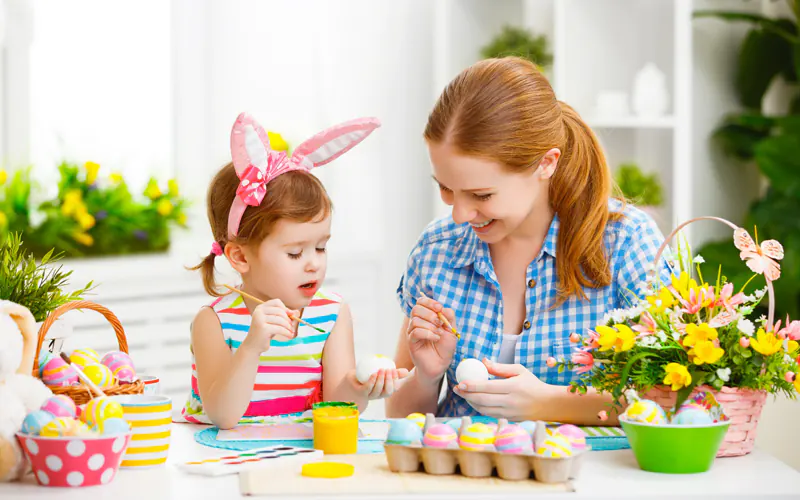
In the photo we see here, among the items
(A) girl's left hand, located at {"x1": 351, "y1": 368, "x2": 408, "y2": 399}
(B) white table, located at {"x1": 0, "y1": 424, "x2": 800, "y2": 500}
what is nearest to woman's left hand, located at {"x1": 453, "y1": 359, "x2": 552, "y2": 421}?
(A) girl's left hand, located at {"x1": 351, "y1": 368, "x2": 408, "y2": 399}

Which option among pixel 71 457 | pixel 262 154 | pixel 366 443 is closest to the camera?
pixel 71 457

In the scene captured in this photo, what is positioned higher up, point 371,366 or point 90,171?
point 90,171

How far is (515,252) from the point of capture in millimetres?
2070

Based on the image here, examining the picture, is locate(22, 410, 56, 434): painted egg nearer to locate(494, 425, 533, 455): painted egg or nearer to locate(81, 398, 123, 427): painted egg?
locate(81, 398, 123, 427): painted egg

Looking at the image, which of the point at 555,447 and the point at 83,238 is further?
the point at 83,238

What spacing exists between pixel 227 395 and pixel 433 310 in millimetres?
424

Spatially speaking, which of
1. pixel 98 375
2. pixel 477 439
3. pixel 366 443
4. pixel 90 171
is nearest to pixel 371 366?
pixel 366 443

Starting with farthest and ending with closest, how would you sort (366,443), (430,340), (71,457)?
(430,340) < (366,443) < (71,457)

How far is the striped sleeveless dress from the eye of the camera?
1.87 m

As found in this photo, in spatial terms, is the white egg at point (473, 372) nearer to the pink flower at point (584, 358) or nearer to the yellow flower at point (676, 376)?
the pink flower at point (584, 358)

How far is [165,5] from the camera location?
163 inches

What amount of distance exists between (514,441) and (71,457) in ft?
2.03

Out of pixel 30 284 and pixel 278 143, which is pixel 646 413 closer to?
pixel 30 284

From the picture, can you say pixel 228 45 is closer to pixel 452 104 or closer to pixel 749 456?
pixel 452 104
